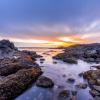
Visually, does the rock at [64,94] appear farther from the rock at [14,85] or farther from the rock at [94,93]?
the rock at [14,85]

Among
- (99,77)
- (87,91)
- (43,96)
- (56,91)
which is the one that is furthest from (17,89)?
(99,77)

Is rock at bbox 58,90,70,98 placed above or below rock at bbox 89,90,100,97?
below

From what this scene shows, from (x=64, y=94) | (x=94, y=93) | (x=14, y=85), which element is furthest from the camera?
(x=14, y=85)

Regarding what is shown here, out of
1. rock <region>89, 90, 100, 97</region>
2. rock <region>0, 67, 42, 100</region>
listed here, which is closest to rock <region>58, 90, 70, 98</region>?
rock <region>89, 90, 100, 97</region>

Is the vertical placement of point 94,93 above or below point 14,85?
below

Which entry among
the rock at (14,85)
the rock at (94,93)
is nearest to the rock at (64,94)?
the rock at (94,93)

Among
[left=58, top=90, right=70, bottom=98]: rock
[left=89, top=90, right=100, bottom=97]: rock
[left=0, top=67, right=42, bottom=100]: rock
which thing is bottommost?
[left=58, top=90, right=70, bottom=98]: rock

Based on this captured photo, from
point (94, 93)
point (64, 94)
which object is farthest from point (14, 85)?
point (94, 93)

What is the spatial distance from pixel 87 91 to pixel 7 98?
32.9 feet

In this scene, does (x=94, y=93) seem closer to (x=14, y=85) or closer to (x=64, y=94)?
(x=64, y=94)

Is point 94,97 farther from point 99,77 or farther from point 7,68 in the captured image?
point 7,68

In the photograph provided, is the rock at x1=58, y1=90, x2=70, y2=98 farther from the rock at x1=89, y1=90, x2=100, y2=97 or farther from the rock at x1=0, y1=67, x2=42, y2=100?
the rock at x1=0, y1=67, x2=42, y2=100

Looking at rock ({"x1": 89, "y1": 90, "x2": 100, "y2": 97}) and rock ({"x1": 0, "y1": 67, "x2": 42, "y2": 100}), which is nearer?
rock ({"x1": 0, "y1": 67, "x2": 42, "y2": 100})

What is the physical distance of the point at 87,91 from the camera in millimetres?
19484
